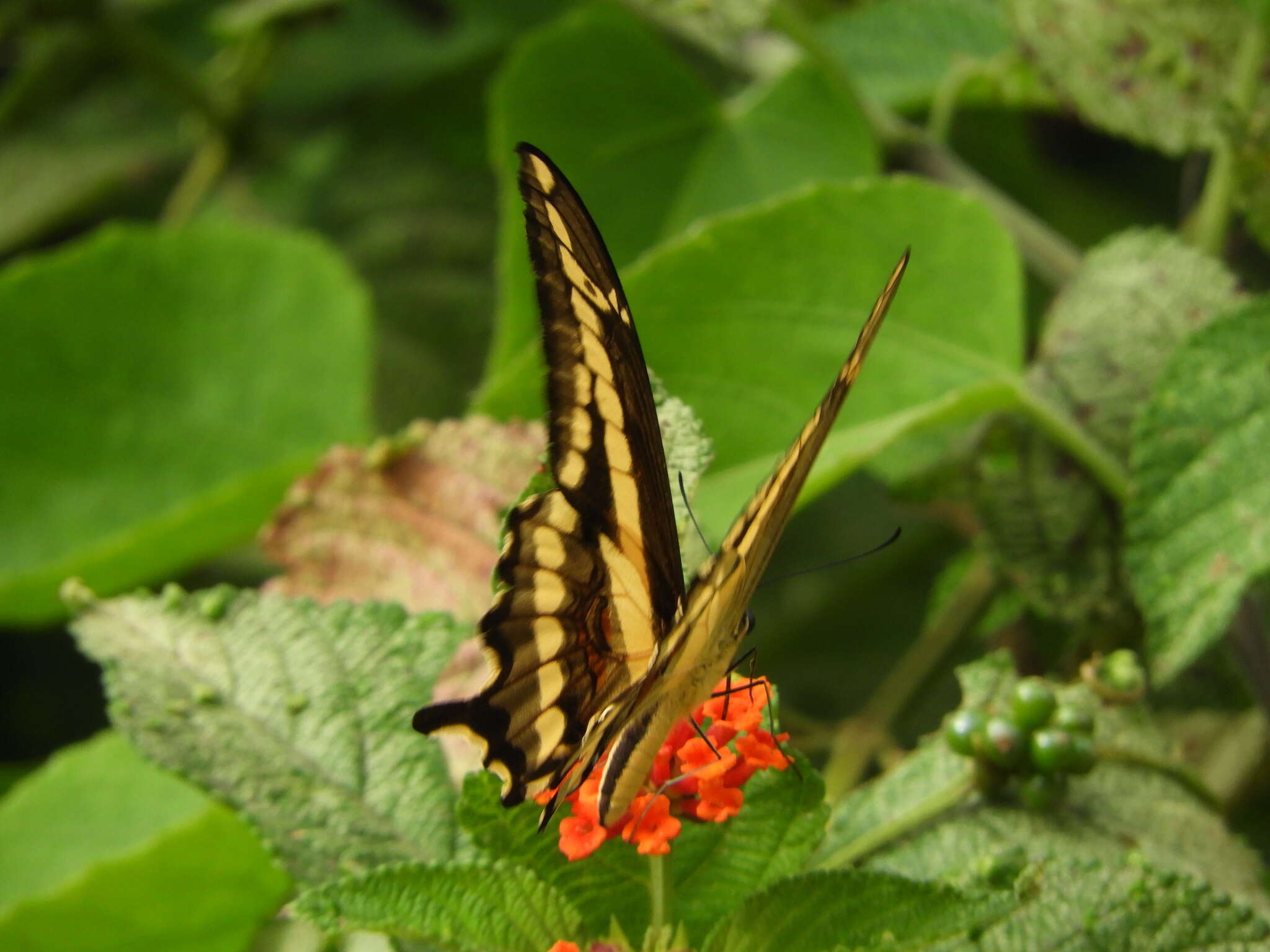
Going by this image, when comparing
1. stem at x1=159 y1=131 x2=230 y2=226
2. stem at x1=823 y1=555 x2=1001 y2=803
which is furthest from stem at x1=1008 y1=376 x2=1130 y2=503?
stem at x1=159 y1=131 x2=230 y2=226

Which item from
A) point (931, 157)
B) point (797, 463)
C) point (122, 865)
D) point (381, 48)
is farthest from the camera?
point (381, 48)

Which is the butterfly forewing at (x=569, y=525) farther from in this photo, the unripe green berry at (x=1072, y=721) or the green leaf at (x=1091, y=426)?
the green leaf at (x=1091, y=426)

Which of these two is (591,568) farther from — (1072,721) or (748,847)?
(1072,721)

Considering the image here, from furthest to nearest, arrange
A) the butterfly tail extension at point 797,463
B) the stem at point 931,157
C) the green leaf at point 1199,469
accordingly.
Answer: the stem at point 931,157 → the green leaf at point 1199,469 → the butterfly tail extension at point 797,463

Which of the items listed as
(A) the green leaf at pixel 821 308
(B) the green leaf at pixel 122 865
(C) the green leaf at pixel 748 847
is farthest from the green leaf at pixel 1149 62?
(B) the green leaf at pixel 122 865

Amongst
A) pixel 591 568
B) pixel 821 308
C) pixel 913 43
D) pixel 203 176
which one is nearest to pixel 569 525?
pixel 591 568

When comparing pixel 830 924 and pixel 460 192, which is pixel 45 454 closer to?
pixel 460 192
